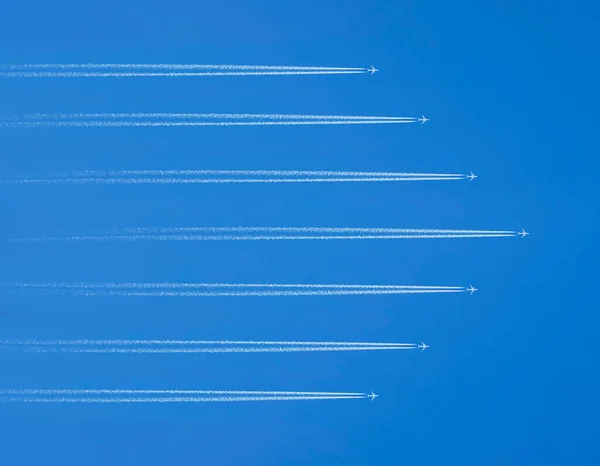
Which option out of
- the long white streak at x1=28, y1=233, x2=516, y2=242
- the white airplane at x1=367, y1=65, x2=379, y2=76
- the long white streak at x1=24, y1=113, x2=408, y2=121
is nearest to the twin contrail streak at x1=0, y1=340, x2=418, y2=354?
the long white streak at x1=28, y1=233, x2=516, y2=242

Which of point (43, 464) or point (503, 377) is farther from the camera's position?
point (503, 377)

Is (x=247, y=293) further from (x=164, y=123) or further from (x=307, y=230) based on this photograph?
(x=164, y=123)

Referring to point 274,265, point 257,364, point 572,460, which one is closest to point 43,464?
point 257,364

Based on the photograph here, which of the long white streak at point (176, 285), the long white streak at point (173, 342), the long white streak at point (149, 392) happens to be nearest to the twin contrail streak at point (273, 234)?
the long white streak at point (176, 285)

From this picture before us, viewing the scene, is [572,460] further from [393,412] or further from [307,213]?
[307,213]

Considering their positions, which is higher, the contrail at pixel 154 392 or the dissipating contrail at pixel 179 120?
the dissipating contrail at pixel 179 120

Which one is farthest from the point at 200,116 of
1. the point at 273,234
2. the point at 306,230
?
the point at 306,230

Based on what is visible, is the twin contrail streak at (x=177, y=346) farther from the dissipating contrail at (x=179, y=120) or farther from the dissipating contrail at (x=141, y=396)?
the dissipating contrail at (x=179, y=120)
